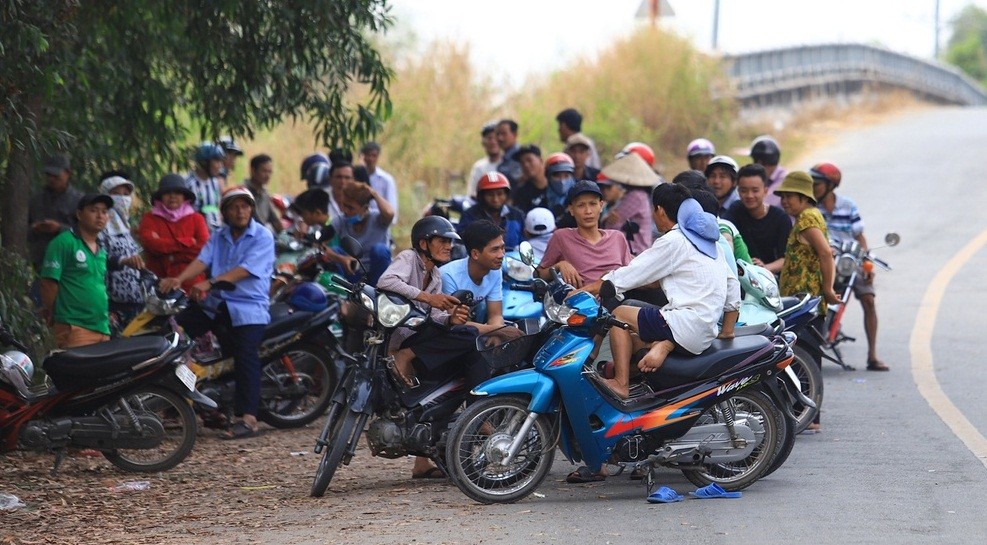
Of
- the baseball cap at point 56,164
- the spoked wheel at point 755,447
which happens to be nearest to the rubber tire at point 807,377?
the spoked wheel at point 755,447

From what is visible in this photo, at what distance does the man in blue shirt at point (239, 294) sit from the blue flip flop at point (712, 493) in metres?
3.80

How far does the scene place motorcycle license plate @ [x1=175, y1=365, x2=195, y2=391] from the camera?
9.39m

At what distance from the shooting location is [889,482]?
26.7 feet

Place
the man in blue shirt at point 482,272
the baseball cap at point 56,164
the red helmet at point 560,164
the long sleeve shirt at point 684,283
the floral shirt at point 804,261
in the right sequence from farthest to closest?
the red helmet at point 560,164
the baseball cap at point 56,164
the floral shirt at point 804,261
the man in blue shirt at point 482,272
the long sleeve shirt at point 684,283

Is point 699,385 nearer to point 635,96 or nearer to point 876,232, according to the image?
point 876,232

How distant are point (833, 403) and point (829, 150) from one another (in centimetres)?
2034

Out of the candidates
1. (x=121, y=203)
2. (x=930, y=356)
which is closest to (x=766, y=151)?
(x=930, y=356)

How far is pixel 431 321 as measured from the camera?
329 inches

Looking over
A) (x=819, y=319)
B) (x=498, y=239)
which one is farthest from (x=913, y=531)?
(x=819, y=319)

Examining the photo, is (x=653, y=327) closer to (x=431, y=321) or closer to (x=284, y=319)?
(x=431, y=321)

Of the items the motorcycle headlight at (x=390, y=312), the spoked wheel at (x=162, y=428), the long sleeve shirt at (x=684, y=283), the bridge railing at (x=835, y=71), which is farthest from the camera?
the bridge railing at (x=835, y=71)

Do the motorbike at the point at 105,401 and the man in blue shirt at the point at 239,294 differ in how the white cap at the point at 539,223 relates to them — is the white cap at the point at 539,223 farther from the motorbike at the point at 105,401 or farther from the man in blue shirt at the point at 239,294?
the motorbike at the point at 105,401

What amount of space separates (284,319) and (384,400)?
2.73 metres

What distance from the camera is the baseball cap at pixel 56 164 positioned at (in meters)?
11.4
